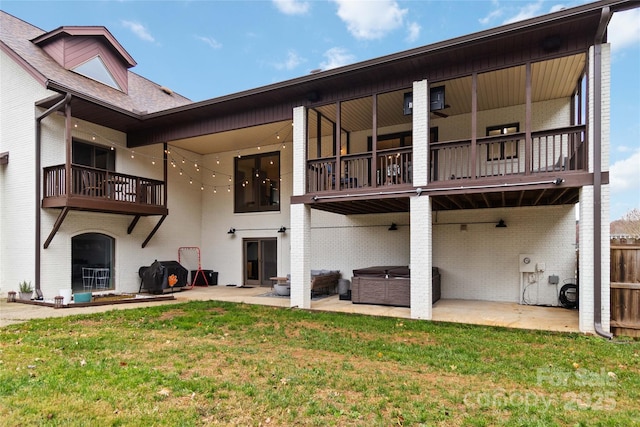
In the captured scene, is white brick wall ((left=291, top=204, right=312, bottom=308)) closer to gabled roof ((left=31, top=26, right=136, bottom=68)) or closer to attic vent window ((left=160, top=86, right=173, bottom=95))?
gabled roof ((left=31, top=26, right=136, bottom=68))

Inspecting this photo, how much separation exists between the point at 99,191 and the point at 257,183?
16.2ft

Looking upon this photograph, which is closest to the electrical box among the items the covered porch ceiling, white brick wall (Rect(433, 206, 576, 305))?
white brick wall (Rect(433, 206, 576, 305))

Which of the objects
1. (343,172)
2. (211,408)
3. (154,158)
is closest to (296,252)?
(343,172)

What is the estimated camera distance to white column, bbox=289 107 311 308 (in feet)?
27.7

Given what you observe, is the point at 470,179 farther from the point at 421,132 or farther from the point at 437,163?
the point at 421,132

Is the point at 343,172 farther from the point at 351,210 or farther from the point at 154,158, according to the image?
the point at 154,158

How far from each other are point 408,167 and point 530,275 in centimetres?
409

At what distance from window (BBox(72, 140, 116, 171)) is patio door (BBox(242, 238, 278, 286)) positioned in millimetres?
4899

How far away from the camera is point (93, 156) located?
10805 mm

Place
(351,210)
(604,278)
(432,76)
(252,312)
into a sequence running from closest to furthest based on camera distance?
1. (604,278)
2. (432,76)
3. (252,312)
4. (351,210)

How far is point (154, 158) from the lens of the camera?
12.3 m

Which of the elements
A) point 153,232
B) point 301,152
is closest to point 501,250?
point 301,152

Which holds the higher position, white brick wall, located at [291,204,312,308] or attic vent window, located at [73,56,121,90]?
attic vent window, located at [73,56,121,90]

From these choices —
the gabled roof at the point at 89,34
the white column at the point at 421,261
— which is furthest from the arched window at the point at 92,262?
the white column at the point at 421,261
